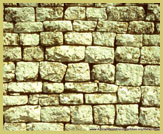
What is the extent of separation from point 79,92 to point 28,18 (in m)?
1.32

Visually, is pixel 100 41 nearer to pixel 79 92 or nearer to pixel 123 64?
pixel 123 64

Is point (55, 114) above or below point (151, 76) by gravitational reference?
below

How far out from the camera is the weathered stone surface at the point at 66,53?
112 inches

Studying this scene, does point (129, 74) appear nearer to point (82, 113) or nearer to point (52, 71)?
point (82, 113)

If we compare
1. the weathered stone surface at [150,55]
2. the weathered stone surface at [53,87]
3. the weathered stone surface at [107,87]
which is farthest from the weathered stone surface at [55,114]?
the weathered stone surface at [150,55]

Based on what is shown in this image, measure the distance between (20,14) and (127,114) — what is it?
7.08ft

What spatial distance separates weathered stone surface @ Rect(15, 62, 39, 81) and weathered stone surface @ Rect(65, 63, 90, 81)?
483 millimetres

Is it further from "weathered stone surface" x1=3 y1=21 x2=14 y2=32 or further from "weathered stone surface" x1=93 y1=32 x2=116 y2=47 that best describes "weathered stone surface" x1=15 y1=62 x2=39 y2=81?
"weathered stone surface" x1=93 y1=32 x2=116 y2=47

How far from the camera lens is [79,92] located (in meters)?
2.89

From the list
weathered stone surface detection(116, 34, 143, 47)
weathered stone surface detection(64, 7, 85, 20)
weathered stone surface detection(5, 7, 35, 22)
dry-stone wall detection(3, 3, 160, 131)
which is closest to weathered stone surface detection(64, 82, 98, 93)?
dry-stone wall detection(3, 3, 160, 131)

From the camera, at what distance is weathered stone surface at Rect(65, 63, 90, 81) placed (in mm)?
2863

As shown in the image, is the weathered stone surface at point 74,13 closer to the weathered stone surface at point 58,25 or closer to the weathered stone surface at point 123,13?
the weathered stone surface at point 58,25

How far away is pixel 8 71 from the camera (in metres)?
2.88

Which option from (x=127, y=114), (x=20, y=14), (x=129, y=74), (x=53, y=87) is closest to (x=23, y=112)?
(x=53, y=87)
